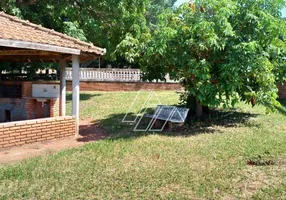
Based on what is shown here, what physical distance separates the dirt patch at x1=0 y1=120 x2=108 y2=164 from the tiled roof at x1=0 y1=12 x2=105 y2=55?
224 cm

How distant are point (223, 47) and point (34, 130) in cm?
494

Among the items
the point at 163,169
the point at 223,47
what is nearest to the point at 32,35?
the point at 163,169

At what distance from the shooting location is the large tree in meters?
6.78

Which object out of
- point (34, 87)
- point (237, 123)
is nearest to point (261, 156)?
point (237, 123)

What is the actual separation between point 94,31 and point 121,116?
15.6 feet

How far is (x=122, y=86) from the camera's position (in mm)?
19031

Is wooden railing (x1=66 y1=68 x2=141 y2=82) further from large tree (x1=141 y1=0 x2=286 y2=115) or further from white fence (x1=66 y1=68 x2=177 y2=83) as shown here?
large tree (x1=141 y1=0 x2=286 y2=115)

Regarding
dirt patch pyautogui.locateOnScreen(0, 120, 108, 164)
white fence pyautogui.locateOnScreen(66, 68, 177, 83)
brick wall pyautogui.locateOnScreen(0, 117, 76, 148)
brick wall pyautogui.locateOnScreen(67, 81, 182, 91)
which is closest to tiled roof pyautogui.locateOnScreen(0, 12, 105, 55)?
brick wall pyautogui.locateOnScreen(0, 117, 76, 148)

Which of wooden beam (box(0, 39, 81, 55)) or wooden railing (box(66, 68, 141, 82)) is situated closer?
wooden beam (box(0, 39, 81, 55))

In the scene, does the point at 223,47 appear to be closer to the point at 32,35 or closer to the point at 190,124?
the point at 190,124

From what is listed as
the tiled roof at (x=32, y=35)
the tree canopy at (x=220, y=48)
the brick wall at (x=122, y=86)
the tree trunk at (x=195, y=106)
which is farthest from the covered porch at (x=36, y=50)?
the brick wall at (x=122, y=86)

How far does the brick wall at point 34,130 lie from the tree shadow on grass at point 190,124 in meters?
1.22

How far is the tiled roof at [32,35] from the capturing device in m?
6.20

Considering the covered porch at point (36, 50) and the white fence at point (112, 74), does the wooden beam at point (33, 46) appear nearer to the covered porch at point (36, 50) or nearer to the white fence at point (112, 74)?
the covered porch at point (36, 50)
